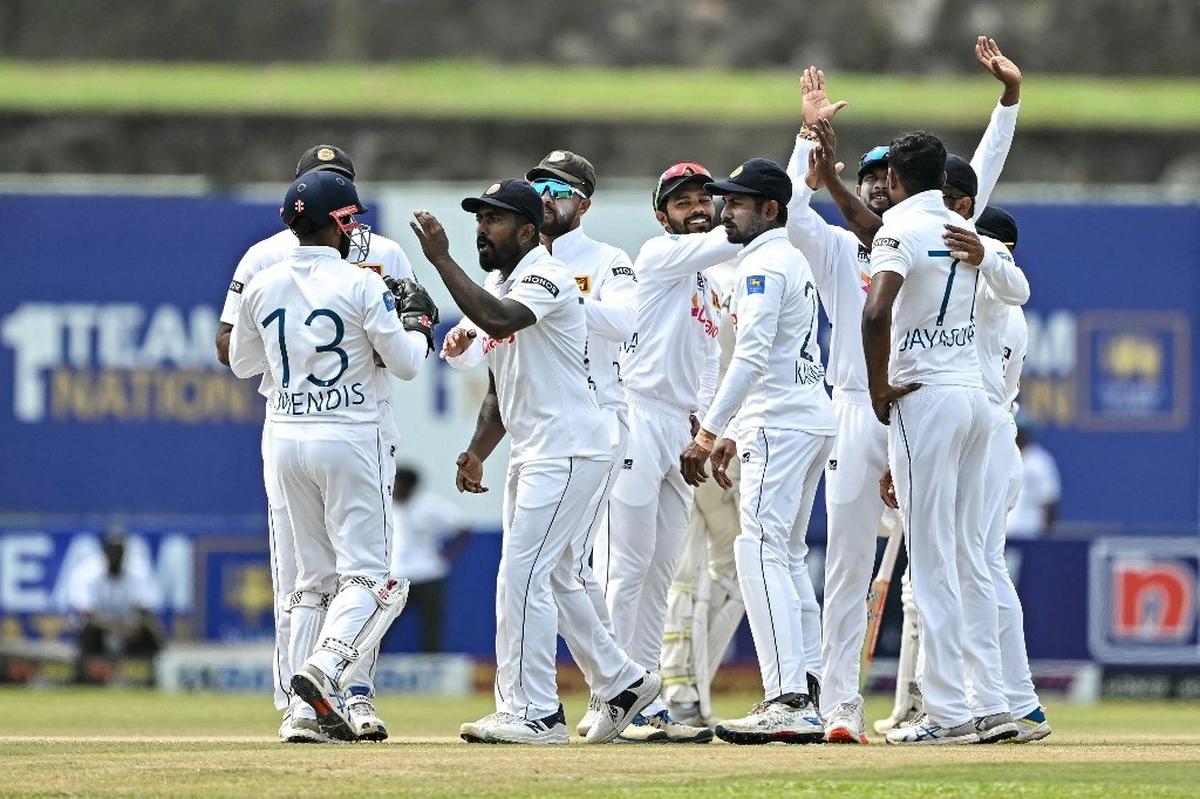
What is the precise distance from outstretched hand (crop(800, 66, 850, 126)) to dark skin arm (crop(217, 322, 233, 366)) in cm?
256

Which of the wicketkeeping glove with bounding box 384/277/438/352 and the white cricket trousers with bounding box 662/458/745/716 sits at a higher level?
the wicketkeeping glove with bounding box 384/277/438/352

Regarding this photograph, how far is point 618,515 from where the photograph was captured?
9.91 metres

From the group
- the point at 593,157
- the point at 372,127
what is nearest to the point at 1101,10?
the point at 593,157

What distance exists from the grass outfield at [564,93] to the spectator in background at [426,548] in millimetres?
5076

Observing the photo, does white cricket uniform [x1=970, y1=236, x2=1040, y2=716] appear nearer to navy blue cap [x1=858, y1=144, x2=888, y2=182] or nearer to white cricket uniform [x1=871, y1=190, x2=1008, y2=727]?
white cricket uniform [x1=871, y1=190, x2=1008, y2=727]

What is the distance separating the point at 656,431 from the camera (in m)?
9.98

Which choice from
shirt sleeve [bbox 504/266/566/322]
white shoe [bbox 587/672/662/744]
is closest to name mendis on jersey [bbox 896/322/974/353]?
shirt sleeve [bbox 504/266/566/322]

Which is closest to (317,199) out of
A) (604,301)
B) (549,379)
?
(549,379)

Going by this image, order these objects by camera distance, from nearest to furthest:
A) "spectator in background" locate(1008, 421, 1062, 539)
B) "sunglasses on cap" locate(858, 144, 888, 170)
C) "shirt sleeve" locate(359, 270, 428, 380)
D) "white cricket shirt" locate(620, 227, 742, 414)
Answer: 1. "shirt sleeve" locate(359, 270, 428, 380)
2. "sunglasses on cap" locate(858, 144, 888, 170)
3. "white cricket shirt" locate(620, 227, 742, 414)
4. "spectator in background" locate(1008, 421, 1062, 539)

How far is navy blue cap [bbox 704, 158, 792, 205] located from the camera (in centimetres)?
927

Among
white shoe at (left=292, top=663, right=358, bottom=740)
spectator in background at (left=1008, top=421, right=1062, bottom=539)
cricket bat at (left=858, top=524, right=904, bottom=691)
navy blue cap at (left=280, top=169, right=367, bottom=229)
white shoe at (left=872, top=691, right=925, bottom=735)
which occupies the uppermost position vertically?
navy blue cap at (left=280, top=169, right=367, bottom=229)

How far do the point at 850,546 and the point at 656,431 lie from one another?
0.99 metres

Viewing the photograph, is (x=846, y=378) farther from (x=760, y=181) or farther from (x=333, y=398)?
(x=333, y=398)

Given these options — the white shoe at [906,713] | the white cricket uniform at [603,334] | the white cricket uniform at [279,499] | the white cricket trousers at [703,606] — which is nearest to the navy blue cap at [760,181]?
the white cricket uniform at [603,334]
